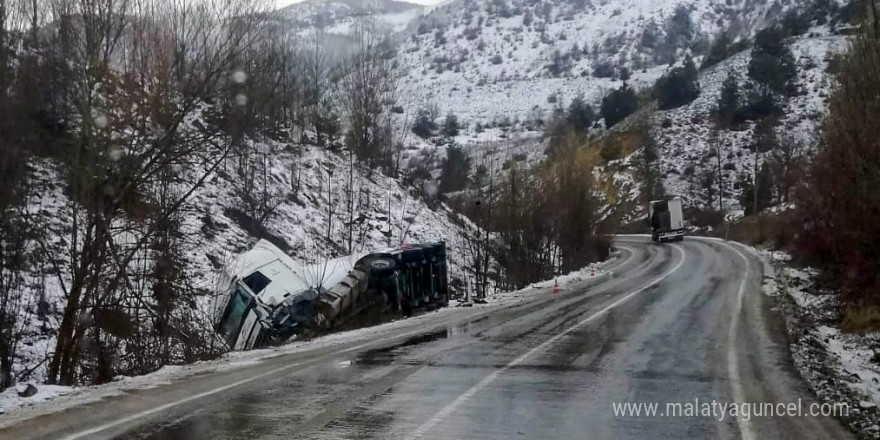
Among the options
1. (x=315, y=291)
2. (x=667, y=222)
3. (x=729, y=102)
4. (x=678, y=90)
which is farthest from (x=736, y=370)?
A: (x=678, y=90)

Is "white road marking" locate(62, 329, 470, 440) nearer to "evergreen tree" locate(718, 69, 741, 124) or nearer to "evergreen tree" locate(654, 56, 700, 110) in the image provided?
"evergreen tree" locate(718, 69, 741, 124)

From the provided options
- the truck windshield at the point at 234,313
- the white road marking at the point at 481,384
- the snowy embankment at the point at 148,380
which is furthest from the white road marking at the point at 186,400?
the truck windshield at the point at 234,313

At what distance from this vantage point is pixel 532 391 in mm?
9094

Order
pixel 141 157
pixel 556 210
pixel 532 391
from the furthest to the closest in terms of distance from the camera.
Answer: pixel 556 210
pixel 141 157
pixel 532 391

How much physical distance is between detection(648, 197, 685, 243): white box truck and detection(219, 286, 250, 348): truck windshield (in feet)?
151

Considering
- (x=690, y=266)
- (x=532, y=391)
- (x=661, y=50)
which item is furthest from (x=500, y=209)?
(x=661, y=50)

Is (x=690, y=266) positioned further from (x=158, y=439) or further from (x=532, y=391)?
(x=158, y=439)

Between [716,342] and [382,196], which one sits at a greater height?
[382,196]

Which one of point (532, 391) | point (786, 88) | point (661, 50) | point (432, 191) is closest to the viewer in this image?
point (532, 391)

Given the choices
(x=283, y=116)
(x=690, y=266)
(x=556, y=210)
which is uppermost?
(x=283, y=116)

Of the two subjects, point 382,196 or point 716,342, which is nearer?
point 716,342

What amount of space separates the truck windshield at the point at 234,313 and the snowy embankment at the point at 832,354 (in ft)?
41.8

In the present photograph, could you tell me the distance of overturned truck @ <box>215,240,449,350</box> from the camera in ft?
59.2

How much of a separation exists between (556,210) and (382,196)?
12.3 metres
